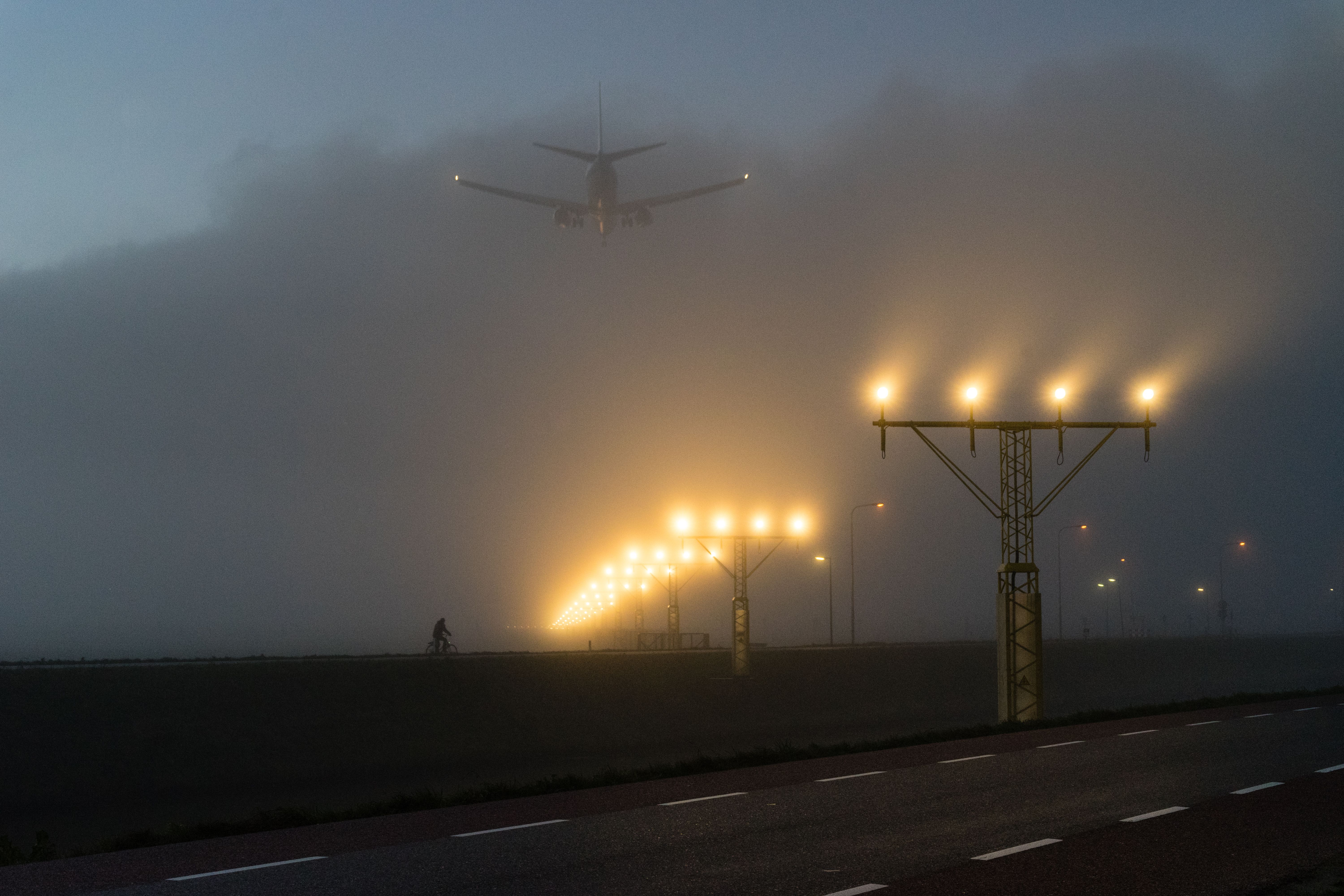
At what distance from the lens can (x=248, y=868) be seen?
11.9m

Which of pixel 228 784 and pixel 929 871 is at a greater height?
pixel 929 871

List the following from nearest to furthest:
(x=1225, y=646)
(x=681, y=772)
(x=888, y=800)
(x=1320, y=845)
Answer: (x=1320, y=845)
(x=888, y=800)
(x=681, y=772)
(x=1225, y=646)

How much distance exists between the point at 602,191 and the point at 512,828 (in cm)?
9238

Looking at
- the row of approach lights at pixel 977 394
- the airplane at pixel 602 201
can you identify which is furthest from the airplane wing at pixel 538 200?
the row of approach lights at pixel 977 394

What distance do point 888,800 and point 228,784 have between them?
99.3 feet

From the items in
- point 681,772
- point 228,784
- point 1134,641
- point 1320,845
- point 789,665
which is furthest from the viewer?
point 1134,641

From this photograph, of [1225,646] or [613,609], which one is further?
[613,609]

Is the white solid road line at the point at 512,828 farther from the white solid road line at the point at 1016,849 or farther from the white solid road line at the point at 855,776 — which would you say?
the white solid road line at the point at 1016,849

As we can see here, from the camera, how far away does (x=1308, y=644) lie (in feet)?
398

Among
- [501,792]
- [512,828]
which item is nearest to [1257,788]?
[512,828]

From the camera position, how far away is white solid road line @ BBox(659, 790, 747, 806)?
633 inches

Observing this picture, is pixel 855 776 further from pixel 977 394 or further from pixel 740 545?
pixel 740 545

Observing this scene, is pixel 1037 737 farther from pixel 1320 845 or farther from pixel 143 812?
pixel 143 812

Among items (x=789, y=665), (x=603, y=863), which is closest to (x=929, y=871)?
(x=603, y=863)
